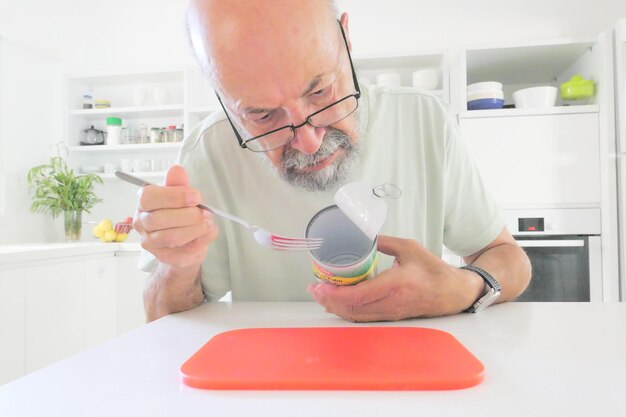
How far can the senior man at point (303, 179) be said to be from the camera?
721 mm

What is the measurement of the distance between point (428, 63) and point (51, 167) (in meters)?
2.38

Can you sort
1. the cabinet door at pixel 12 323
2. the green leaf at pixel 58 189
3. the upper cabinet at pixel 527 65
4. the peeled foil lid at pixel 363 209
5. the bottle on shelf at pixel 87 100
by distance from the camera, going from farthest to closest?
1. the bottle on shelf at pixel 87 100
2. the green leaf at pixel 58 189
3. the upper cabinet at pixel 527 65
4. the cabinet door at pixel 12 323
5. the peeled foil lid at pixel 363 209

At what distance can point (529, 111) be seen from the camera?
2512mm

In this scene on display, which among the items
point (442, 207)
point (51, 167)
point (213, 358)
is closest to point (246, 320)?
point (213, 358)

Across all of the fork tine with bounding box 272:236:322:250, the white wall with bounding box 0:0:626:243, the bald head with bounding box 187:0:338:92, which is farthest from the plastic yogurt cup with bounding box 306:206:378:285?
the white wall with bounding box 0:0:626:243

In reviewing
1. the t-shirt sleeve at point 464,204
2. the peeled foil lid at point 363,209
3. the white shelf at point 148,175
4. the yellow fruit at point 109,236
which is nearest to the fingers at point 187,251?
the peeled foil lid at point 363,209

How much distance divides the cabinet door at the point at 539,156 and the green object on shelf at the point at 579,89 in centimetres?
12

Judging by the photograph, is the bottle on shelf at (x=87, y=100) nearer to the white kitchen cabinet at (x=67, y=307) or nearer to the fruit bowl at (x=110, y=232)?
the fruit bowl at (x=110, y=232)

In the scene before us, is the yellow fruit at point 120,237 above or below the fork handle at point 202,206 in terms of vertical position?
below

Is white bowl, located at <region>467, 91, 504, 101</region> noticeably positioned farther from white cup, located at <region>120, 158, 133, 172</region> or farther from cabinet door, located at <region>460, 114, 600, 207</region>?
white cup, located at <region>120, 158, 133, 172</region>

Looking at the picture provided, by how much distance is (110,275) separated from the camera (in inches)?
110

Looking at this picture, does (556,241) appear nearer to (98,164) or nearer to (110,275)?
(110,275)

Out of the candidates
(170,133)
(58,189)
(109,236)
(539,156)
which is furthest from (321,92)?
(58,189)

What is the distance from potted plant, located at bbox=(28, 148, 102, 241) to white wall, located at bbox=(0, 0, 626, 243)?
3.1 inches
